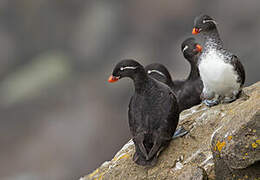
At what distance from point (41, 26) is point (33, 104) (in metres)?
8.34

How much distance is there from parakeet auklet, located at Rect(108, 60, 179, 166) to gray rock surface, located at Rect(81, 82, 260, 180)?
0.50 feet

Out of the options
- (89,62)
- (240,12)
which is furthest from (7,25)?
(240,12)

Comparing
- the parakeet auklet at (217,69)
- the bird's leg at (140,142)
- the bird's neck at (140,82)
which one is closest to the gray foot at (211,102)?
the parakeet auklet at (217,69)

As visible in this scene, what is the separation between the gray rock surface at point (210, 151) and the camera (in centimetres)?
461

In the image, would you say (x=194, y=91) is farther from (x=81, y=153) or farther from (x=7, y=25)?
(x=7, y=25)

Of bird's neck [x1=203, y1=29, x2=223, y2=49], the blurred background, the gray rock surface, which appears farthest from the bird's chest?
the blurred background

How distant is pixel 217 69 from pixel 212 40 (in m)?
0.50

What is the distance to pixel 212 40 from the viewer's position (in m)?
7.55

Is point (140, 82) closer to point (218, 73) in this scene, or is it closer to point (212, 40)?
point (218, 73)

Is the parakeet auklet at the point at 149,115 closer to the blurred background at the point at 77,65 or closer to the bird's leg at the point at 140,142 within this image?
the bird's leg at the point at 140,142

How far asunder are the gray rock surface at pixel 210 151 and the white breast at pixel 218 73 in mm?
271

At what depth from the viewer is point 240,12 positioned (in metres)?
25.1

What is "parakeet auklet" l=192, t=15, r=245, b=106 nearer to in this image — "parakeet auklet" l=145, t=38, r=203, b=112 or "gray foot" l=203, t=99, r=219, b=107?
"gray foot" l=203, t=99, r=219, b=107

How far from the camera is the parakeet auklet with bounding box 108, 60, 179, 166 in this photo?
19.9ft
